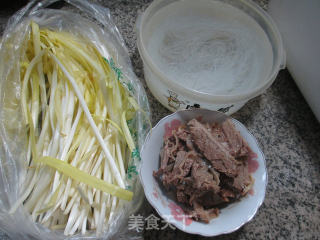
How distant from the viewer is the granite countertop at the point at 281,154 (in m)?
0.81

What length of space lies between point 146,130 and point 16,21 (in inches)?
22.6

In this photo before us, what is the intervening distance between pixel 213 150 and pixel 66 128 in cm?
45

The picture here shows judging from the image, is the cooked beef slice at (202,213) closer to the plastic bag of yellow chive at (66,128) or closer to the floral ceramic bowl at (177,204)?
the floral ceramic bowl at (177,204)

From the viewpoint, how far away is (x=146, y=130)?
0.81m

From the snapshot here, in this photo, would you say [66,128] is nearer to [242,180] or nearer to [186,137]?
[186,137]

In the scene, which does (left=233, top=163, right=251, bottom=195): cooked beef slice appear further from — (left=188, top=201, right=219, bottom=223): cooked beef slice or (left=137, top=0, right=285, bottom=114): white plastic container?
(left=137, top=0, right=285, bottom=114): white plastic container

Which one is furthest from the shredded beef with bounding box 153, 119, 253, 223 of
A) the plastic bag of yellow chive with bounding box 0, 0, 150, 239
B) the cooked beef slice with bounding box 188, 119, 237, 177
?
the plastic bag of yellow chive with bounding box 0, 0, 150, 239

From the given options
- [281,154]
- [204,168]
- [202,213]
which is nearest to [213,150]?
[204,168]

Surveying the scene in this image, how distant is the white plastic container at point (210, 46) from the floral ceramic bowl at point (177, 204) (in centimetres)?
8

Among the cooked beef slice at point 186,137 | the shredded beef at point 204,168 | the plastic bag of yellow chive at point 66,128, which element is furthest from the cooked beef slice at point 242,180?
the plastic bag of yellow chive at point 66,128

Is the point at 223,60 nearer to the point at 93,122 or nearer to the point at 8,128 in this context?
the point at 93,122

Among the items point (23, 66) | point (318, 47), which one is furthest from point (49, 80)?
point (318, 47)

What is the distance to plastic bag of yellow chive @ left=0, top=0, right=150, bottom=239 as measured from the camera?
0.72 metres

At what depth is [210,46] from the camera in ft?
3.17
